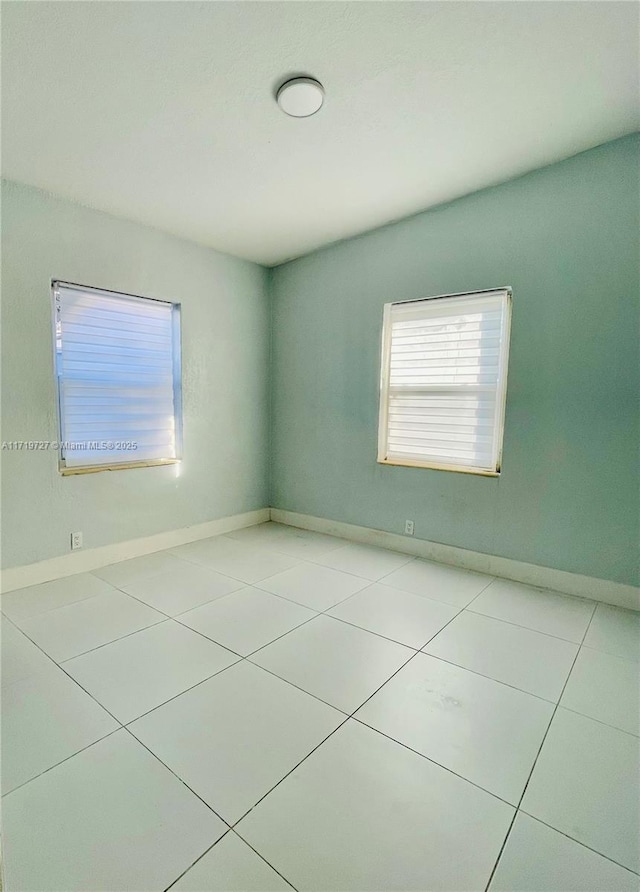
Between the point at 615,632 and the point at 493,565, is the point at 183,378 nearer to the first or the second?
the point at 493,565

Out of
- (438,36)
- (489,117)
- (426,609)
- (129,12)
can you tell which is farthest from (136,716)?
(489,117)

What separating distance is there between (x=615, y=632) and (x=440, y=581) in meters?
1.00

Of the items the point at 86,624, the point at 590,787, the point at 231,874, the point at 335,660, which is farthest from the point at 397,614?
the point at 86,624

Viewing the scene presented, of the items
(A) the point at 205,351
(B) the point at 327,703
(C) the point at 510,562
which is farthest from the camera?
(A) the point at 205,351

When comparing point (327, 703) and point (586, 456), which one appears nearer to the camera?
point (327, 703)

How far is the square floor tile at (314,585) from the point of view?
2.53 meters

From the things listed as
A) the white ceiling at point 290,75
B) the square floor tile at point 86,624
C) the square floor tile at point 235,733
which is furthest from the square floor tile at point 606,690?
the white ceiling at point 290,75

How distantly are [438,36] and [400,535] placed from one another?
303cm

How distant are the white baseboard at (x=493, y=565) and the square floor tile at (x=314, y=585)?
68cm

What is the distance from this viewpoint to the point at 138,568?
299 centimetres

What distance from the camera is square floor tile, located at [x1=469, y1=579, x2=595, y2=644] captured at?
2.23 meters

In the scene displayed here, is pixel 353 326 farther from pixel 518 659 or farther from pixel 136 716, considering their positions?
pixel 136 716

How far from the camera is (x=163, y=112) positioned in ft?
6.51

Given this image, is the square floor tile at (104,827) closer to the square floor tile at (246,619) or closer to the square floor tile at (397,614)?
the square floor tile at (246,619)
